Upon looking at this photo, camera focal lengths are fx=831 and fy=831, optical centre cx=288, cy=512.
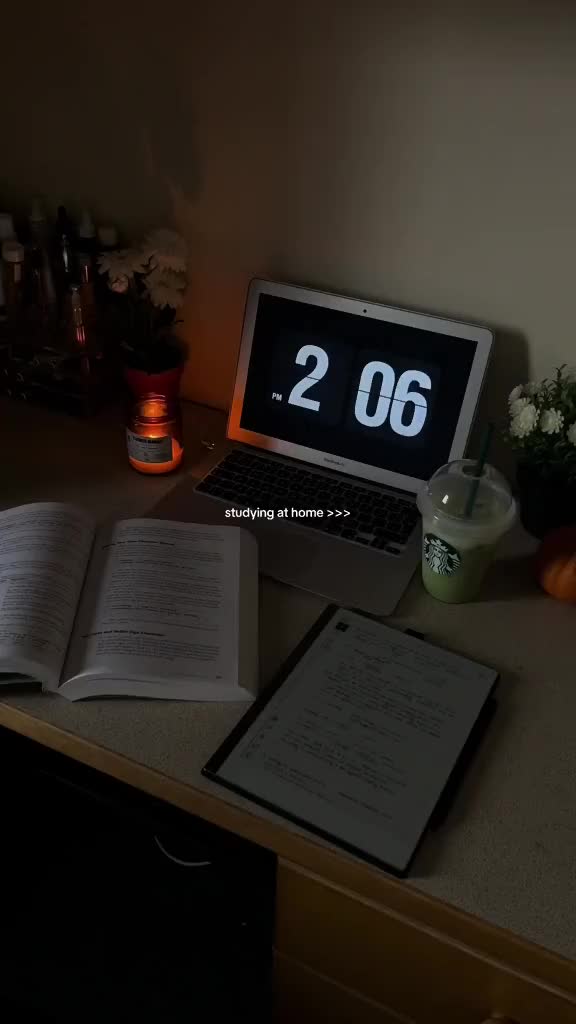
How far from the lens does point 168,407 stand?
43.1 inches

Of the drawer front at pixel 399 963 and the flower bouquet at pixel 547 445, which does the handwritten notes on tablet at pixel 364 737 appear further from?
the flower bouquet at pixel 547 445

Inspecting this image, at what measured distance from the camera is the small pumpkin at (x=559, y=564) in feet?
2.98

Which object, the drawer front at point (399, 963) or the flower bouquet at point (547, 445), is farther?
the flower bouquet at point (547, 445)

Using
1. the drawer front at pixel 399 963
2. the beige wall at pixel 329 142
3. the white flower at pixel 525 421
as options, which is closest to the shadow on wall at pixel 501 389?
the beige wall at pixel 329 142

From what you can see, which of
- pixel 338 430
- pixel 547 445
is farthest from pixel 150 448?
pixel 547 445

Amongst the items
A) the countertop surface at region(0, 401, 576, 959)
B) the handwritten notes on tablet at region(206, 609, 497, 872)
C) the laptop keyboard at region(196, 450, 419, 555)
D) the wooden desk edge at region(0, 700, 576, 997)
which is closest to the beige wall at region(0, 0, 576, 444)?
the laptop keyboard at region(196, 450, 419, 555)

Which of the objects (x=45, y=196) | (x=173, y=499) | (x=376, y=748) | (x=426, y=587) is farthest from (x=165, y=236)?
(x=376, y=748)

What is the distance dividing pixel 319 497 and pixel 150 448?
23 cm

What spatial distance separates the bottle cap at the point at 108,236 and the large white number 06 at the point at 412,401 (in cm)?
45

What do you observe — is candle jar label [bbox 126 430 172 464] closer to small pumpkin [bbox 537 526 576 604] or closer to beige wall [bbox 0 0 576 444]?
beige wall [bbox 0 0 576 444]

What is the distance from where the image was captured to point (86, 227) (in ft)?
3.75

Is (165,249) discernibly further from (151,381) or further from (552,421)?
(552,421)

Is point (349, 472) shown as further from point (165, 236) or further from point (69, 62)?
point (69, 62)

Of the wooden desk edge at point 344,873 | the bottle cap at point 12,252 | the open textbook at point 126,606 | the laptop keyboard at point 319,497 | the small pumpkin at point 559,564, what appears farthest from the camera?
Result: the bottle cap at point 12,252
